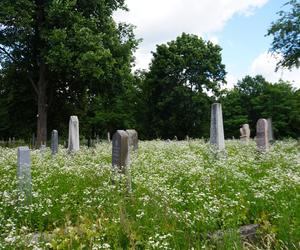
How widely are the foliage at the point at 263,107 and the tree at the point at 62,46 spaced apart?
104 ft

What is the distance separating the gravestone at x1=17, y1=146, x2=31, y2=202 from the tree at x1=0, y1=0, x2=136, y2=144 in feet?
56.5

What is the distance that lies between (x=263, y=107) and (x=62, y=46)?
48940 millimetres

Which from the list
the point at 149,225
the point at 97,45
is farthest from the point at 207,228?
the point at 97,45

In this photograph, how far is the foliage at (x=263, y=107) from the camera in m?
64.7

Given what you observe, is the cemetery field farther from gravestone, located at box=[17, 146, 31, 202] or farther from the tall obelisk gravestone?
the tall obelisk gravestone

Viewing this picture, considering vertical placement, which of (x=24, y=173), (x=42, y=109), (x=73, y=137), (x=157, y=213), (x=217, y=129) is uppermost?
(x=42, y=109)

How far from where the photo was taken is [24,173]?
870 centimetres

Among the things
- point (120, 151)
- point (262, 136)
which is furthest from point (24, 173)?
point (262, 136)

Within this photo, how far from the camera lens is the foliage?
212ft

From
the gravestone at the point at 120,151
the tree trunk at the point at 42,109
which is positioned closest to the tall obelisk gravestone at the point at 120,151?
the gravestone at the point at 120,151

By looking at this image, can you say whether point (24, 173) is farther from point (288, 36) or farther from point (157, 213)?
point (288, 36)

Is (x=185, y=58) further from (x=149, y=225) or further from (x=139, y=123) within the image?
(x=149, y=225)

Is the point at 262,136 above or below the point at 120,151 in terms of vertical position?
above

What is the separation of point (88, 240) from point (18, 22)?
25.1 m
